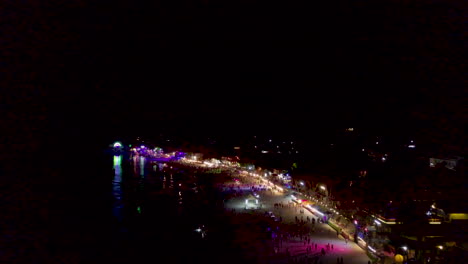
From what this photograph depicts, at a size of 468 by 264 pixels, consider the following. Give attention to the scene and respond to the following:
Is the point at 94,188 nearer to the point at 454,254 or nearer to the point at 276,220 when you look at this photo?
the point at 276,220

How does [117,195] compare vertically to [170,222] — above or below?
above

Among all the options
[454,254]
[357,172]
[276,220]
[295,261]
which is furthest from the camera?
[357,172]

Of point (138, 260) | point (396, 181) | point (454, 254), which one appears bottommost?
point (138, 260)

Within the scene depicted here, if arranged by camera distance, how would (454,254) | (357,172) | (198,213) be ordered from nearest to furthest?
(454,254) < (198,213) < (357,172)

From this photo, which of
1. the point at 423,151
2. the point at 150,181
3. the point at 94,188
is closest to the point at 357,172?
the point at 423,151

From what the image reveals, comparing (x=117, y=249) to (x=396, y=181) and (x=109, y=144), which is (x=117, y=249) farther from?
(x=109, y=144)

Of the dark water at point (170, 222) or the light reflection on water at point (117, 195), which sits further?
the light reflection on water at point (117, 195)

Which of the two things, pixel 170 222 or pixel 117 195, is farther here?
pixel 117 195

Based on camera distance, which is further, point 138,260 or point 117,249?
point 117,249

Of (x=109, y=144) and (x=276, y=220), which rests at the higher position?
(x=109, y=144)

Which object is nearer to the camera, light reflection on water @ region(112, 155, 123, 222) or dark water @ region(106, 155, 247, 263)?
dark water @ region(106, 155, 247, 263)
